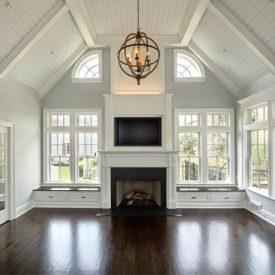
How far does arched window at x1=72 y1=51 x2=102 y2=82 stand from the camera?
7.04 m

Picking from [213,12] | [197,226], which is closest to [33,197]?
[197,226]

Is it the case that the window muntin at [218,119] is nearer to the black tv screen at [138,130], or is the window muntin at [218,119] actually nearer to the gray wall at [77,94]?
the black tv screen at [138,130]

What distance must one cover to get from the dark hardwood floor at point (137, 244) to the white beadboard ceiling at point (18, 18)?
11.6 feet

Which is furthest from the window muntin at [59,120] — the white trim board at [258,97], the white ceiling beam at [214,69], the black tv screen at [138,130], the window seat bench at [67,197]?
the white trim board at [258,97]

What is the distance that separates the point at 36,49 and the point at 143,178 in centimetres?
389

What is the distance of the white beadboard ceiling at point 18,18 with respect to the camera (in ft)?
13.6

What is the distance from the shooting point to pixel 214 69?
666cm

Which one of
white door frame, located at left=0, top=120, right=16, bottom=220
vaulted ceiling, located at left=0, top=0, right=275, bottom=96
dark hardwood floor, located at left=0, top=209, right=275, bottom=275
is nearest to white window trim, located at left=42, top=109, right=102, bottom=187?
vaulted ceiling, located at left=0, top=0, right=275, bottom=96

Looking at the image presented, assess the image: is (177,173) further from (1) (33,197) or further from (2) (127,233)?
(1) (33,197)

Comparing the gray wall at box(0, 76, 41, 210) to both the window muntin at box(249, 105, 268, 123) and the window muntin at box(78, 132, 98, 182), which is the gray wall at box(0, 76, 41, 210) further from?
the window muntin at box(249, 105, 268, 123)

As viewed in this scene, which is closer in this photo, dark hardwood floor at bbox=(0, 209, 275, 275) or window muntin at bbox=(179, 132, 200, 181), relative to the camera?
dark hardwood floor at bbox=(0, 209, 275, 275)

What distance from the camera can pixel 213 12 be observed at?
4.83 m

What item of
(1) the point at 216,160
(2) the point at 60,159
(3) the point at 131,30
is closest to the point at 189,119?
(1) the point at 216,160

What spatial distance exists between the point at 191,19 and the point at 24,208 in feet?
19.1
